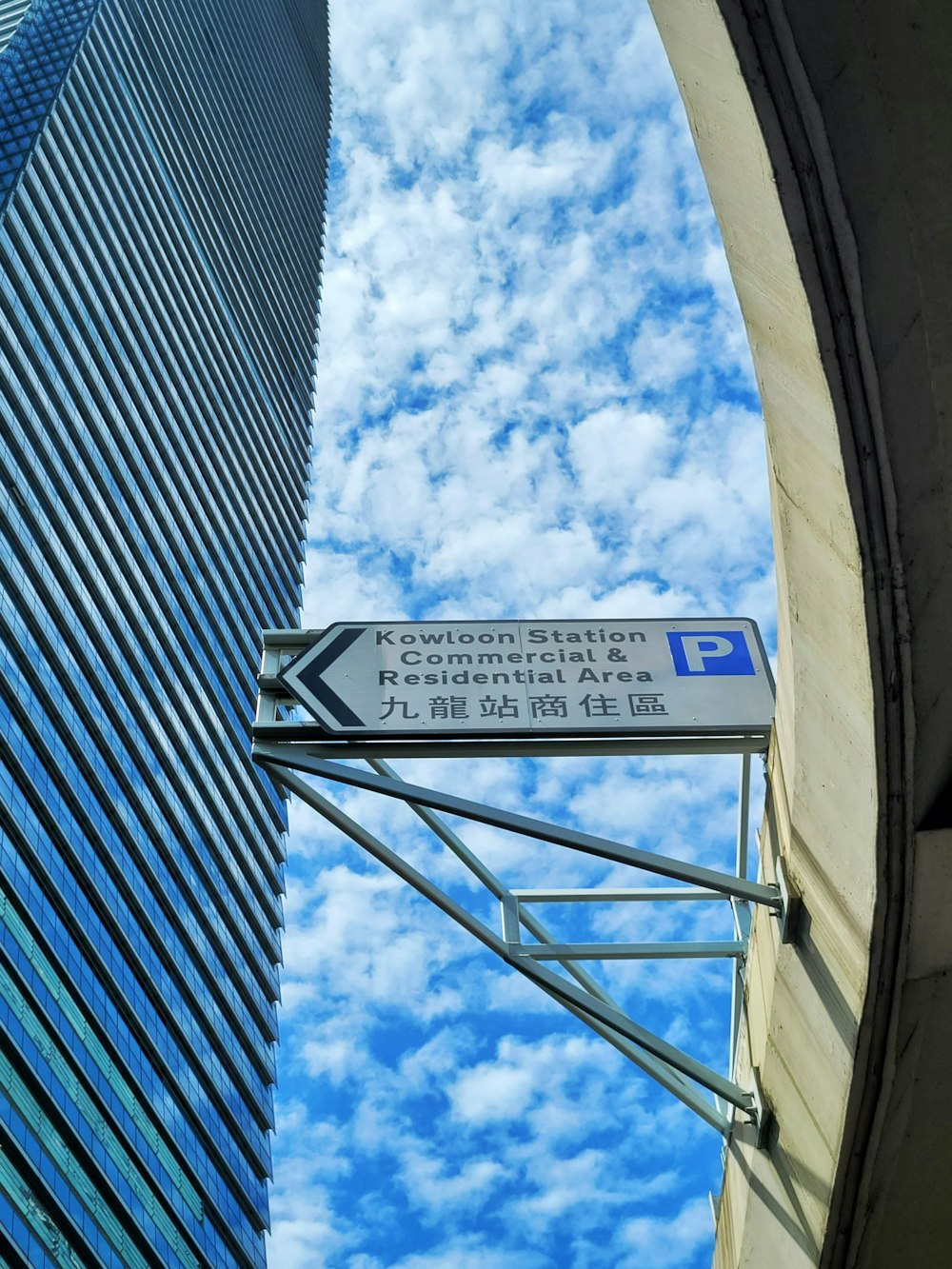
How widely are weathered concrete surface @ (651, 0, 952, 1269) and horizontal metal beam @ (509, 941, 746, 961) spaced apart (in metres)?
1.45

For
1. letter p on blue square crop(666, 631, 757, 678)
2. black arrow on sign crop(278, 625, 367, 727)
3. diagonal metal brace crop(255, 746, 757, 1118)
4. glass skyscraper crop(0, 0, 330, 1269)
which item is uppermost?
glass skyscraper crop(0, 0, 330, 1269)

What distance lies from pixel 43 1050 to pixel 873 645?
62300 millimetres

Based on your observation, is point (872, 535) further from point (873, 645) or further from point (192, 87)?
point (192, 87)

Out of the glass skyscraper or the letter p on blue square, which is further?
the glass skyscraper

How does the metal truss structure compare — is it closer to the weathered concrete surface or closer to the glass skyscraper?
the weathered concrete surface

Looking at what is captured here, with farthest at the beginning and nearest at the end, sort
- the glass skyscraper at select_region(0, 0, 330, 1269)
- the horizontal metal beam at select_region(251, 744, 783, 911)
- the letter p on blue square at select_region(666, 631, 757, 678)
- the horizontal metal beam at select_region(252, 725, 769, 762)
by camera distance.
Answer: the glass skyscraper at select_region(0, 0, 330, 1269)
the letter p on blue square at select_region(666, 631, 757, 678)
the horizontal metal beam at select_region(252, 725, 769, 762)
the horizontal metal beam at select_region(251, 744, 783, 911)

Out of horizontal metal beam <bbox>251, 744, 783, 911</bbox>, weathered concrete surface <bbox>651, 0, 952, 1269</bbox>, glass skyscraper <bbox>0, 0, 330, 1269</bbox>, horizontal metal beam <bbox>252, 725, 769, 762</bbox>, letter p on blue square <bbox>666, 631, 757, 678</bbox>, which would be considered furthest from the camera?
glass skyscraper <bbox>0, 0, 330, 1269</bbox>

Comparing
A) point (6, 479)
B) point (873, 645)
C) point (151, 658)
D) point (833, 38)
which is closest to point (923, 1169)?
point (873, 645)

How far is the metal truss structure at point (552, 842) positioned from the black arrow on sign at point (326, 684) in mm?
175

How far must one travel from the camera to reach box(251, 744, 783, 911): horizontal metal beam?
7.79m

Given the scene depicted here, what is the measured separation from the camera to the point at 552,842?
8328 millimetres

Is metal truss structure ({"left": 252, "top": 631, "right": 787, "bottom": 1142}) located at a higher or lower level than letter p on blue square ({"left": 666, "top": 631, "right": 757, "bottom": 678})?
lower

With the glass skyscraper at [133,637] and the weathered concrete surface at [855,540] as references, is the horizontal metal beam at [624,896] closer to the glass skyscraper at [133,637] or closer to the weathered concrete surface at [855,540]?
the weathered concrete surface at [855,540]

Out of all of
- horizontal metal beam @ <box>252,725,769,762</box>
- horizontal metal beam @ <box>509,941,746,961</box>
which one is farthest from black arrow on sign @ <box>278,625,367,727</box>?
horizontal metal beam @ <box>509,941,746,961</box>
